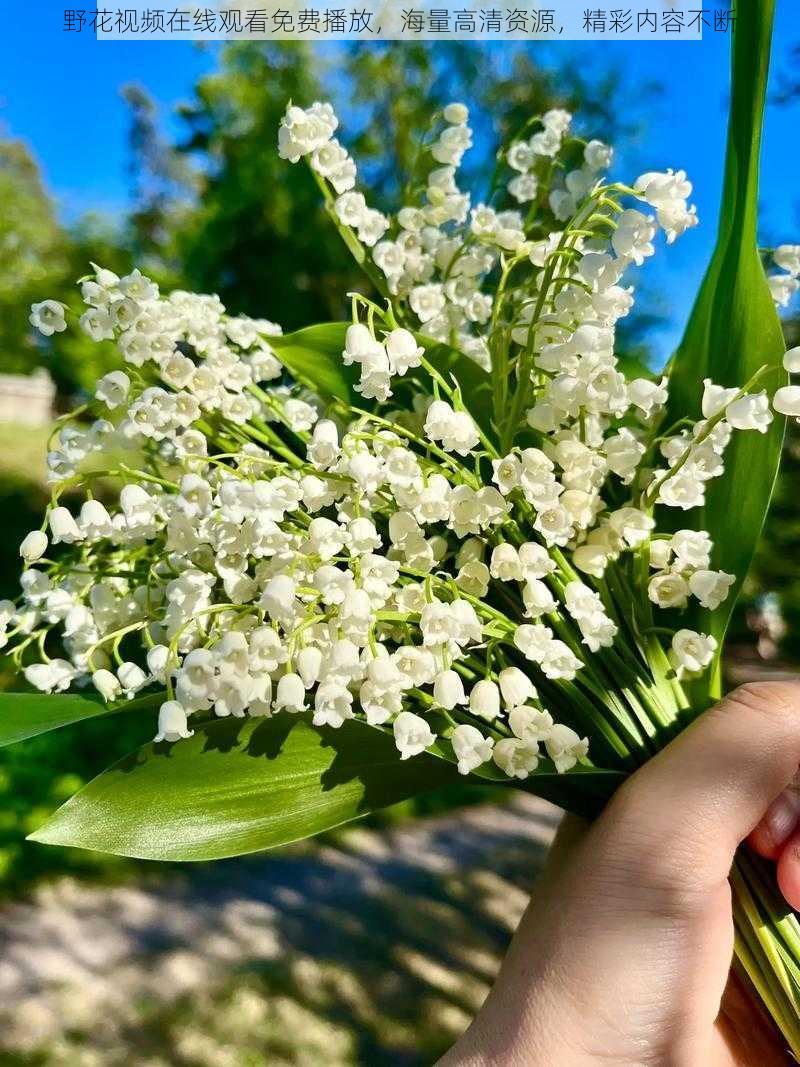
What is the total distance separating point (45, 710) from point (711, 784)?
54 cm

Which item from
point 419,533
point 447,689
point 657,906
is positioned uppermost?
point 419,533

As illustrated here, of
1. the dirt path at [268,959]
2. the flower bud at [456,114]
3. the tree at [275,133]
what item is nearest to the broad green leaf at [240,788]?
the flower bud at [456,114]

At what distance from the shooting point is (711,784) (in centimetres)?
74

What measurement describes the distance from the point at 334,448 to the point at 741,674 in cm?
360

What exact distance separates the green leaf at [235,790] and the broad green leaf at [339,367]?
0.30 metres

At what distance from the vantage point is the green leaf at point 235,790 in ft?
2.32

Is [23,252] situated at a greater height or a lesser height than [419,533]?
greater

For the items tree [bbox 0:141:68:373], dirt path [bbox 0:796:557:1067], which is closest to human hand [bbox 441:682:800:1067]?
dirt path [bbox 0:796:557:1067]

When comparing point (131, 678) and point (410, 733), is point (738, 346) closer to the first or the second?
point (410, 733)

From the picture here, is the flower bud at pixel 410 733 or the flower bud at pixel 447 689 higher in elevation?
the flower bud at pixel 447 689

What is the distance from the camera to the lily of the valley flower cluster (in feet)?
2.13

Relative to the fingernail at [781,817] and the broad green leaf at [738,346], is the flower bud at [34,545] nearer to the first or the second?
the broad green leaf at [738,346]

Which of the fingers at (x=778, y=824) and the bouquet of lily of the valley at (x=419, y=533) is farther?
the fingers at (x=778, y=824)


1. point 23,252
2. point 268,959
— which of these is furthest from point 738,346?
point 23,252
